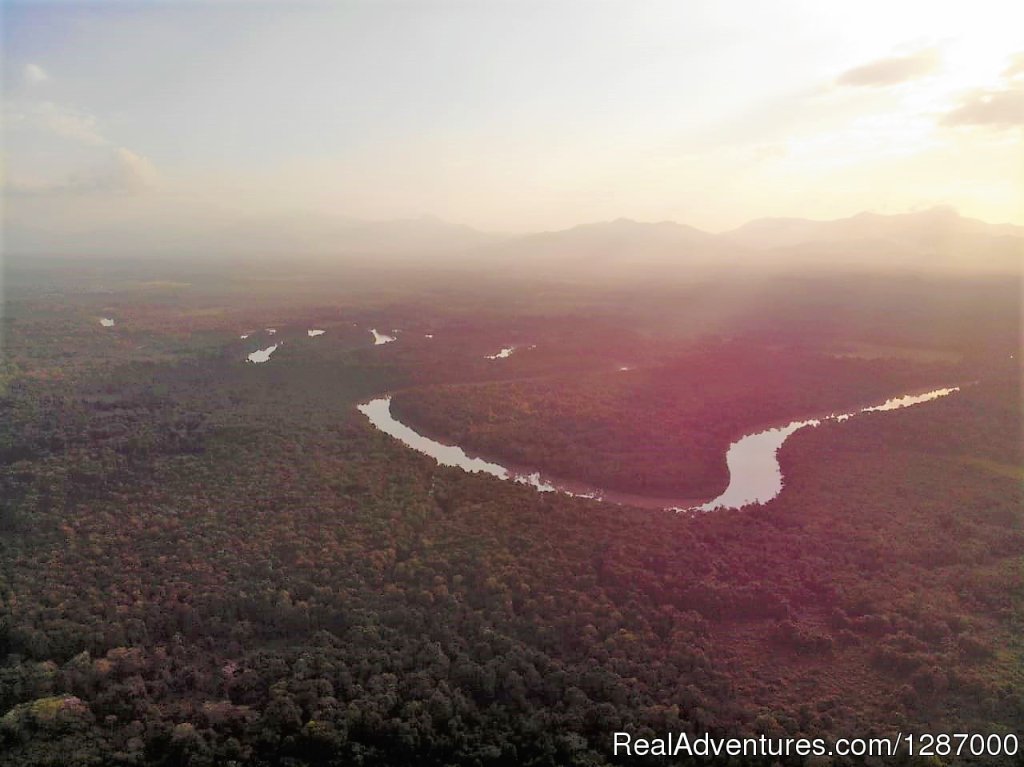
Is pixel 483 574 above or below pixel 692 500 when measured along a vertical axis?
above

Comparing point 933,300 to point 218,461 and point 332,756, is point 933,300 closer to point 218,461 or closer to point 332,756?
point 218,461

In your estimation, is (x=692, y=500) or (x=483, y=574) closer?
(x=483, y=574)

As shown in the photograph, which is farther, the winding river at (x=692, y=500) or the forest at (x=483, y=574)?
the winding river at (x=692, y=500)

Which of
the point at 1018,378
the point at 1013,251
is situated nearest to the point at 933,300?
the point at 1018,378

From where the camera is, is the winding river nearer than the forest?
No
